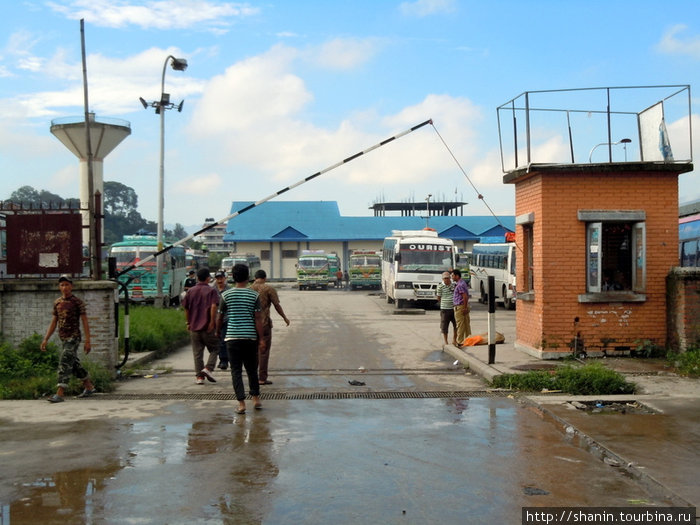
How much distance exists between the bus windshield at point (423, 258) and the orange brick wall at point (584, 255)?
17914 millimetres

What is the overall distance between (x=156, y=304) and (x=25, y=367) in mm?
15433

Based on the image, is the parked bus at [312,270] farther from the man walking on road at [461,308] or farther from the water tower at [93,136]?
the man walking on road at [461,308]

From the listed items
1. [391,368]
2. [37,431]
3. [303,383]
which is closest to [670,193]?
[391,368]

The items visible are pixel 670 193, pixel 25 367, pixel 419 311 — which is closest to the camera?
pixel 25 367

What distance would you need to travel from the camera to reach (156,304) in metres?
27.0

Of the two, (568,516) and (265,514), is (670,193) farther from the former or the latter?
(265,514)

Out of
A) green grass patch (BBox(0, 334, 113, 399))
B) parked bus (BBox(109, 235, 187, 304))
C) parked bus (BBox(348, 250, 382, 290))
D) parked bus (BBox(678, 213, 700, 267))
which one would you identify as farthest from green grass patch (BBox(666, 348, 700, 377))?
parked bus (BBox(348, 250, 382, 290))

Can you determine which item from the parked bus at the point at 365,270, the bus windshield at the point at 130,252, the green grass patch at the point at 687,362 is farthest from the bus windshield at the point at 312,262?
the green grass patch at the point at 687,362

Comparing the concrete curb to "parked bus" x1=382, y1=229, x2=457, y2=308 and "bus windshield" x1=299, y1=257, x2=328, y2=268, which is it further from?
"bus windshield" x1=299, y1=257, x2=328, y2=268

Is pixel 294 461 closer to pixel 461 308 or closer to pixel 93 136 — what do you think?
pixel 461 308

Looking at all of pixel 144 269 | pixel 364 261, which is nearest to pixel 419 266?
pixel 144 269

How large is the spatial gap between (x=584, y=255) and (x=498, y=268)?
17.8 meters

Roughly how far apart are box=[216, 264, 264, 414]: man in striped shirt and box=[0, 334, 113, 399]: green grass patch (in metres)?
2.94

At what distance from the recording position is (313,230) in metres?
71.3
